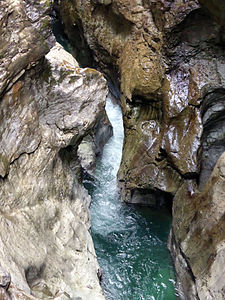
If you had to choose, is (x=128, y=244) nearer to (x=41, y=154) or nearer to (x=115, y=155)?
(x=115, y=155)

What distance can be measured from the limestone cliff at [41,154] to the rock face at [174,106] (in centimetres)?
272

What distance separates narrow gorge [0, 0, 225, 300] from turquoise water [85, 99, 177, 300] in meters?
0.03

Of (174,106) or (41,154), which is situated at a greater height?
(41,154)

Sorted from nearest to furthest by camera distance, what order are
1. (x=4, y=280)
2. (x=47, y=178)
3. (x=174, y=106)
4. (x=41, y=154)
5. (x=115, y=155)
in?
(x=4, y=280)
(x=41, y=154)
(x=47, y=178)
(x=174, y=106)
(x=115, y=155)

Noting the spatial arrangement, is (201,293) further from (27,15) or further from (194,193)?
(27,15)

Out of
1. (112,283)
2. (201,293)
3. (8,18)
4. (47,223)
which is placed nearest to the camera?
(8,18)

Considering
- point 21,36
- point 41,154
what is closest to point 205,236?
point 41,154

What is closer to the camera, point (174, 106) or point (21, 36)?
point (21, 36)

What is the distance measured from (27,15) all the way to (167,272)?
6351mm

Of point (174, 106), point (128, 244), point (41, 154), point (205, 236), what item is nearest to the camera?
point (41, 154)

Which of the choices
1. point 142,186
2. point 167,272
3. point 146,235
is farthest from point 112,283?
point 142,186

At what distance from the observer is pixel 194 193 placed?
7.48m

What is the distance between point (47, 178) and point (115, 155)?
629 cm

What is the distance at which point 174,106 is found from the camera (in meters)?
8.43
